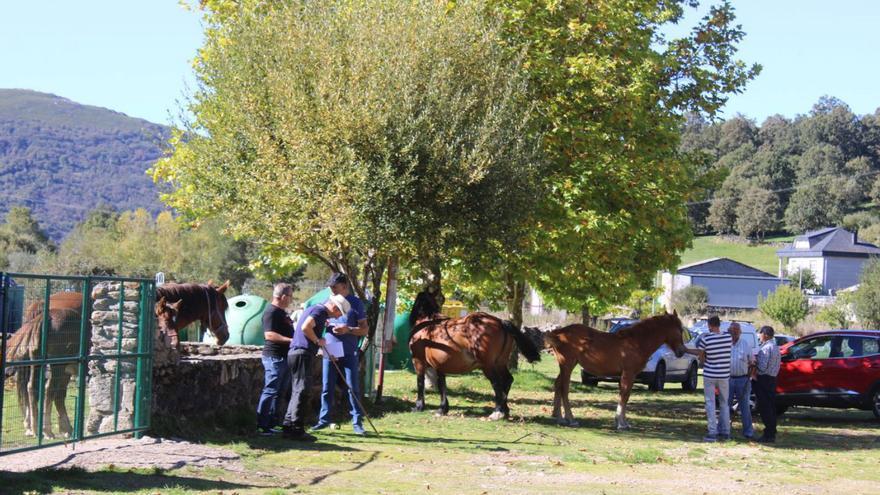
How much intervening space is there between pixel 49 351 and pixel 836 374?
51.1 ft

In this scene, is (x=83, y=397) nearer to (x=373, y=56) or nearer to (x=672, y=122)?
(x=373, y=56)

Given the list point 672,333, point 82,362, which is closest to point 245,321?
point 672,333

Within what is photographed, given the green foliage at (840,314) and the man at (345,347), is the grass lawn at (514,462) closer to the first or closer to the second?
the man at (345,347)

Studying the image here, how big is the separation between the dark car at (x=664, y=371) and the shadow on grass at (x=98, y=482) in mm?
18941

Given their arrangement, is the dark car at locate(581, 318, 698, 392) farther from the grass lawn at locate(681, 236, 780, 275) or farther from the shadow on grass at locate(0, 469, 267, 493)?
the grass lawn at locate(681, 236, 780, 275)

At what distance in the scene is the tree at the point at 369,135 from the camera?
15.5 meters

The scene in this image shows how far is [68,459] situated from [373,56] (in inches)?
306

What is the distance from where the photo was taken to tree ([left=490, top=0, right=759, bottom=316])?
19.5 m

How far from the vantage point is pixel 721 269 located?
98.2 m

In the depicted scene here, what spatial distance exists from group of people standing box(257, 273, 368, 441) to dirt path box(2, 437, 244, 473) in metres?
1.56

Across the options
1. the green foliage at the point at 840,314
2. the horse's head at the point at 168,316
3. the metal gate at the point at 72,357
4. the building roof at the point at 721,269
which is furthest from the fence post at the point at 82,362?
the building roof at the point at 721,269

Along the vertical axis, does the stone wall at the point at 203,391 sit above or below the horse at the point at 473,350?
below

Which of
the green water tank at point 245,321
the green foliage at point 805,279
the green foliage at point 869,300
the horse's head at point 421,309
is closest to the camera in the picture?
the horse's head at point 421,309

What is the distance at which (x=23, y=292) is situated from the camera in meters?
10.3
